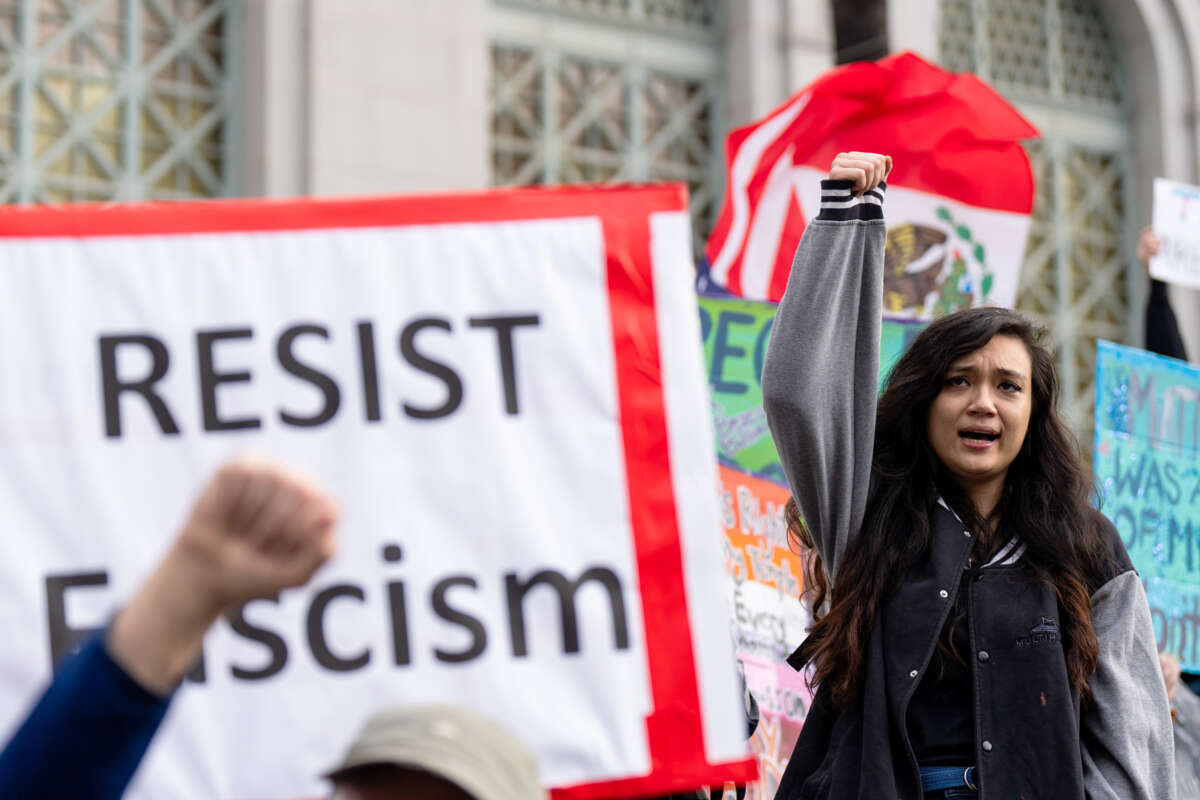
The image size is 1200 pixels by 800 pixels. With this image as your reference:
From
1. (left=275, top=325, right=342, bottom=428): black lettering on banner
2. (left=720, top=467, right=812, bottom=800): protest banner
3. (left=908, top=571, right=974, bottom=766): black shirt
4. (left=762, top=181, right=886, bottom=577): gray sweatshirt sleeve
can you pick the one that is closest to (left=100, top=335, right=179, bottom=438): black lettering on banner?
(left=275, top=325, right=342, bottom=428): black lettering on banner

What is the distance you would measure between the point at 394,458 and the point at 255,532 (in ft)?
4.82

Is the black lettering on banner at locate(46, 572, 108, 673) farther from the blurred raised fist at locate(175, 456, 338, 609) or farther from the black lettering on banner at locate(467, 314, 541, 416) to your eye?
the blurred raised fist at locate(175, 456, 338, 609)

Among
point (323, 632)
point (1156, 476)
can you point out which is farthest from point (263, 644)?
point (1156, 476)

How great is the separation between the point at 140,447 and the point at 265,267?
0.36 metres

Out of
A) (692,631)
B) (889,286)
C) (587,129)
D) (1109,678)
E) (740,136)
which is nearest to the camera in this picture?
(692,631)

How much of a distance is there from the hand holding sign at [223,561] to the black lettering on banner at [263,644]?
1316 mm

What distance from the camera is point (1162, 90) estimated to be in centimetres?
1273

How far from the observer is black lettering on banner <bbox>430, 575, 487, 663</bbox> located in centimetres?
275

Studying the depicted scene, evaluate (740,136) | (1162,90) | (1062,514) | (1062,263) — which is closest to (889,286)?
(740,136)

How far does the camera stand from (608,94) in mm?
10547

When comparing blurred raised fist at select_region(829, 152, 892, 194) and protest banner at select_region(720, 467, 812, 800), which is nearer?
blurred raised fist at select_region(829, 152, 892, 194)

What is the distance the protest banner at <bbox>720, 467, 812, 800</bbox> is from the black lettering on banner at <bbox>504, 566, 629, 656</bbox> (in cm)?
211

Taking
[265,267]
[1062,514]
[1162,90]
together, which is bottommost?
[1062,514]

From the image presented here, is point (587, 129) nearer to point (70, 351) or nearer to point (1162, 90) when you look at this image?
point (1162, 90)
